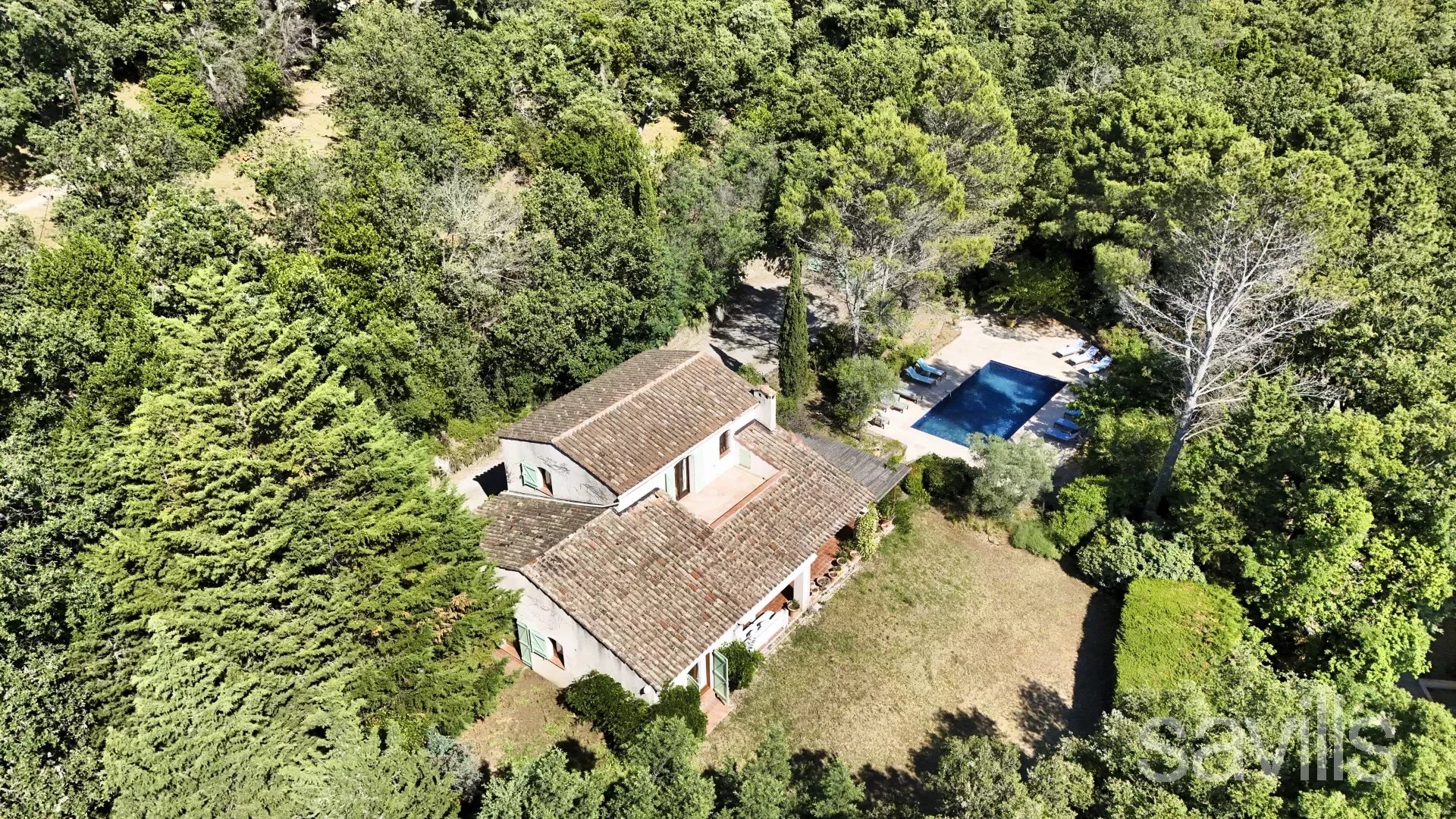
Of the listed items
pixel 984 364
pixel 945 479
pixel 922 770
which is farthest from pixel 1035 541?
pixel 984 364

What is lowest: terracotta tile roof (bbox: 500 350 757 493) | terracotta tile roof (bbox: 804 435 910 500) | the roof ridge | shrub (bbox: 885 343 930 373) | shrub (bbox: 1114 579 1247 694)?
shrub (bbox: 885 343 930 373)

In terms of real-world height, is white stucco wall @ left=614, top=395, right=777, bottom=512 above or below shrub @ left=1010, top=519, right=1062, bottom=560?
above

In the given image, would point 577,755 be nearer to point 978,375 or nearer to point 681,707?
point 681,707

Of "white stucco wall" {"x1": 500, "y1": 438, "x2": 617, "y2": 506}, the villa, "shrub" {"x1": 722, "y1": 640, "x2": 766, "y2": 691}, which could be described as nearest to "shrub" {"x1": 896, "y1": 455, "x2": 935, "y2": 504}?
the villa

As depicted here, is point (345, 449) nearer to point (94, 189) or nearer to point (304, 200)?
point (304, 200)

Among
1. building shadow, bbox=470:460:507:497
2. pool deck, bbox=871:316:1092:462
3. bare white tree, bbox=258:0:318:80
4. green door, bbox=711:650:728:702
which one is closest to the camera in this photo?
green door, bbox=711:650:728:702

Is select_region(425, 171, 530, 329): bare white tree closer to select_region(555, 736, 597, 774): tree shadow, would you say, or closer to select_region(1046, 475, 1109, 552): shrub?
select_region(555, 736, 597, 774): tree shadow

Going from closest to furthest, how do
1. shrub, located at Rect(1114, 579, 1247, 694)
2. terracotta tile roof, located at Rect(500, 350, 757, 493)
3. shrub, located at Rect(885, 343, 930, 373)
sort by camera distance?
shrub, located at Rect(1114, 579, 1247, 694) → terracotta tile roof, located at Rect(500, 350, 757, 493) → shrub, located at Rect(885, 343, 930, 373)
